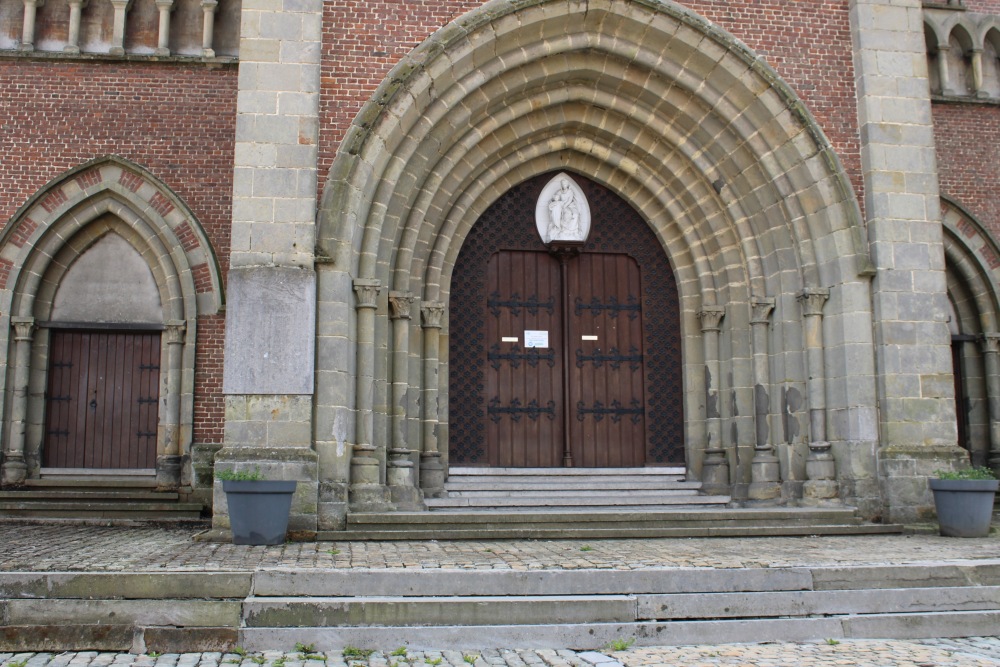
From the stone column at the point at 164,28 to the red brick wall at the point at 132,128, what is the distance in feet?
0.62

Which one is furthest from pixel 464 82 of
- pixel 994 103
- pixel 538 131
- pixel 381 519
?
pixel 994 103

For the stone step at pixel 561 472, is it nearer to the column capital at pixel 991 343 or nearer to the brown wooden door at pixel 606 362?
the brown wooden door at pixel 606 362

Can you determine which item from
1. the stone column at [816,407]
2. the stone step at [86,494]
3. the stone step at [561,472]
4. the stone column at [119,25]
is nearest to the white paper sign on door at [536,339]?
the stone step at [561,472]

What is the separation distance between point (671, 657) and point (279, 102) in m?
6.63

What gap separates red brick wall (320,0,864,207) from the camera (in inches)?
399

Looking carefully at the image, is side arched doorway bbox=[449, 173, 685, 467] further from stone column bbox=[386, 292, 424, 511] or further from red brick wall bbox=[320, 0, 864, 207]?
red brick wall bbox=[320, 0, 864, 207]

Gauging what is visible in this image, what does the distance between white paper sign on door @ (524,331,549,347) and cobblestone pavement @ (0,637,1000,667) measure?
239 inches

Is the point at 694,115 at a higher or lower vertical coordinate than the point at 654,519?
higher

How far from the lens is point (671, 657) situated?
19.1ft

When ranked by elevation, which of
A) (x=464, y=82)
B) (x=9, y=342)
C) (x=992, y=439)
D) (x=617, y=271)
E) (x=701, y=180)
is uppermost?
(x=464, y=82)

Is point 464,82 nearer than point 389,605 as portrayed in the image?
No

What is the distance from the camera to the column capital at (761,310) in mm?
11227

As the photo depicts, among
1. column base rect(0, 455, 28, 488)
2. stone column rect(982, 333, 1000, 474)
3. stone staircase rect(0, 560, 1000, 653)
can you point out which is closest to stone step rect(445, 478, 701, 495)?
stone staircase rect(0, 560, 1000, 653)

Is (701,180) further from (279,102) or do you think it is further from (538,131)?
(279,102)
